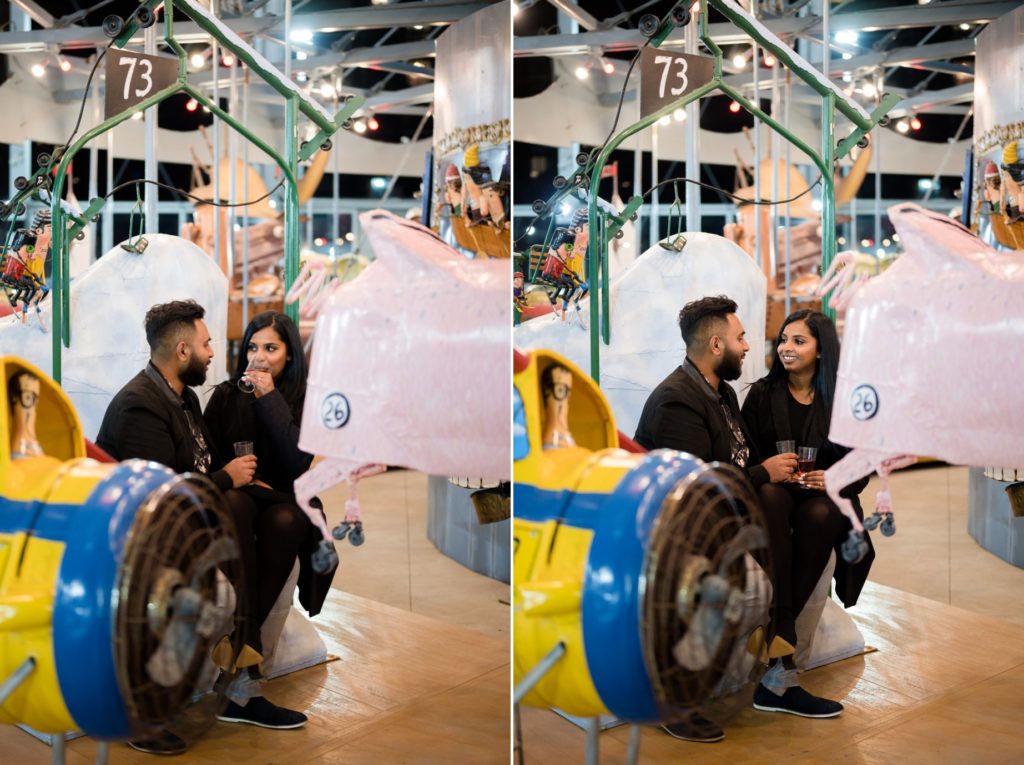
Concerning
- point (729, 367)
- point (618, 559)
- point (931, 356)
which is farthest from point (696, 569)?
point (931, 356)

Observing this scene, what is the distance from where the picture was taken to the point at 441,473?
2.84 metres

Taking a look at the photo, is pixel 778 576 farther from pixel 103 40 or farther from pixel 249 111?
pixel 103 40

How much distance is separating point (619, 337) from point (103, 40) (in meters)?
1.26

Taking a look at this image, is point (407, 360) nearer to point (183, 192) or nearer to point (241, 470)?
point (241, 470)

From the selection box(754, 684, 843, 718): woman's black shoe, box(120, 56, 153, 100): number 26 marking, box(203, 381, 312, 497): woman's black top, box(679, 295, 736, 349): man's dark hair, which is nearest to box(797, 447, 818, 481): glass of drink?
box(679, 295, 736, 349): man's dark hair

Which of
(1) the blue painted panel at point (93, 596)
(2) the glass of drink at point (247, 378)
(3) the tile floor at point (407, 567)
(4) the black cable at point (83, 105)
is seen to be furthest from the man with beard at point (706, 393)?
(4) the black cable at point (83, 105)

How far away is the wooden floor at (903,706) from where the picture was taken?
8.84ft

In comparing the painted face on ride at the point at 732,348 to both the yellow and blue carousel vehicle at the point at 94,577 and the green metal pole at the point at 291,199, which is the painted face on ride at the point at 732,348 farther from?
the yellow and blue carousel vehicle at the point at 94,577

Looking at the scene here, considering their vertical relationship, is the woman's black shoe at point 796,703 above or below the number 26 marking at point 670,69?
below

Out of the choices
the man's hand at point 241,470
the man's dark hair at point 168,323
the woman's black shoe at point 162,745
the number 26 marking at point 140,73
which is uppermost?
the number 26 marking at point 140,73

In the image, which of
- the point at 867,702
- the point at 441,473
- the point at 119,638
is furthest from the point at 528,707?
the point at 119,638

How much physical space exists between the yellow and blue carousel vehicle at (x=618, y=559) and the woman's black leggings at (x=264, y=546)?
19.7 inches

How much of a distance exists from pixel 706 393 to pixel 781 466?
0.24 meters

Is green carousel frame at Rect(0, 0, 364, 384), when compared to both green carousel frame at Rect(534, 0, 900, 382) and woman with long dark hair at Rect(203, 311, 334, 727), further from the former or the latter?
Result: green carousel frame at Rect(534, 0, 900, 382)
